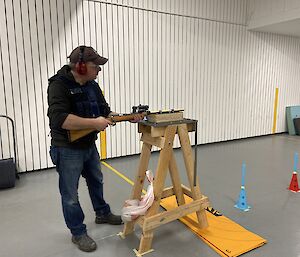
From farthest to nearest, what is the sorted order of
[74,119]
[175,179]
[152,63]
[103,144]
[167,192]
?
1. [152,63]
2. [103,144]
3. [167,192]
4. [175,179]
5. [74,119]

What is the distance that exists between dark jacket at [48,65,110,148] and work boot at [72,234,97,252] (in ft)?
2.83

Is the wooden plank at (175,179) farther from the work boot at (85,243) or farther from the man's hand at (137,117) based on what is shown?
the work boot at (85,243)

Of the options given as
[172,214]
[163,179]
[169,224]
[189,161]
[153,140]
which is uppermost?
[153,140]

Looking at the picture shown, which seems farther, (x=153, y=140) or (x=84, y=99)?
(x=153, y=140)

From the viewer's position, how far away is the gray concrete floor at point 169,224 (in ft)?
7.56

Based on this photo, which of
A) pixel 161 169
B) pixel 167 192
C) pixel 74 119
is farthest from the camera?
pixel 167 192

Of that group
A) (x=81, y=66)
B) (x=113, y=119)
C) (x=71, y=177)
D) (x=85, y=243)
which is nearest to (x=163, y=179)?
(x=113, y=119)

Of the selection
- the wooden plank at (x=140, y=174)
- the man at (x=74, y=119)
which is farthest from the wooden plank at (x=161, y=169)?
the man at (x=74, y=119)

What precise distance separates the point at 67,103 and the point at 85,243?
1.27m

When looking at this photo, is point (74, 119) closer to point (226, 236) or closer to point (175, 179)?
point (175, 179)

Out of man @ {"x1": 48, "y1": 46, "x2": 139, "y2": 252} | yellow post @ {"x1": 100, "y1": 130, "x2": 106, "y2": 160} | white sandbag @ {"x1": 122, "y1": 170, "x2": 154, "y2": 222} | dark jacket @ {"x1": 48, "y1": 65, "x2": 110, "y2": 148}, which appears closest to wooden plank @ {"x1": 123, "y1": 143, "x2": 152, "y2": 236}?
white sandbag @ {"x1": 122, "y1": 170, "x2": 154, "y2": 222}

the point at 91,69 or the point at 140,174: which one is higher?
the point at 91,69

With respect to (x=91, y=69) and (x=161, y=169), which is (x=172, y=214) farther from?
(x=91, y=69)

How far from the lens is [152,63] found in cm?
524
